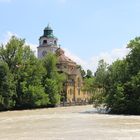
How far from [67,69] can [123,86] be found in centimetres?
6349

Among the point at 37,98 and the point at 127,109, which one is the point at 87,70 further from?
the point at 127,109

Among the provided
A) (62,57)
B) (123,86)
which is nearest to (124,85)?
(123,86)

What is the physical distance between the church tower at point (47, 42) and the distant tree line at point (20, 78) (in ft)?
158

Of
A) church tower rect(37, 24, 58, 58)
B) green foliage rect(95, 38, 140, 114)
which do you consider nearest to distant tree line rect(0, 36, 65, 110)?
green foliage rect(95, 38, 140, 114)

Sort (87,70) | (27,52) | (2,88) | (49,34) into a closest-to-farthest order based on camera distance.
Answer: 1. (2,88)
2. (27,52)
3. (49,34)
4. (87,70)

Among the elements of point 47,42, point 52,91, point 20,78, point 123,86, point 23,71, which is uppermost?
point 47,42

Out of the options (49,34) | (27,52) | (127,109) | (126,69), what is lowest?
(127,109)

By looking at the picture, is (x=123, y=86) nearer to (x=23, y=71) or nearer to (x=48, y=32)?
(x=23, y=71)

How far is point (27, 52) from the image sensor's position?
3310 inches

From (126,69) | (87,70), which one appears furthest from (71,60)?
(126,69)

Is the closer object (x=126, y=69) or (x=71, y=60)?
(x=126, y=69)

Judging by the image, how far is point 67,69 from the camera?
124000 mm

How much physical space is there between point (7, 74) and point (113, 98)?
24.3 meters

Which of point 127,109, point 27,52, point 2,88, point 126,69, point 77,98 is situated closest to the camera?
point 127,109
